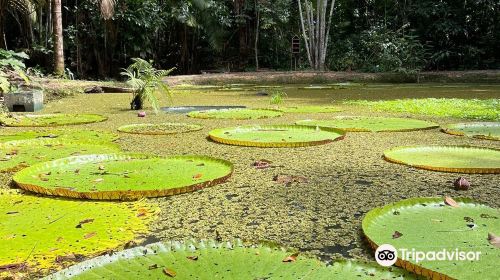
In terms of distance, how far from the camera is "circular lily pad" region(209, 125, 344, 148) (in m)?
2.76

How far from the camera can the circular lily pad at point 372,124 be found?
3.34 m

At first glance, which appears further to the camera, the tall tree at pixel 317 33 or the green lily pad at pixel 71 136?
the tall tree at pixel 317 33

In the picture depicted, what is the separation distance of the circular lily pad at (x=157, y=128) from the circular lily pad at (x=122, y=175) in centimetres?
100

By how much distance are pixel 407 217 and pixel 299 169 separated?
852 mm

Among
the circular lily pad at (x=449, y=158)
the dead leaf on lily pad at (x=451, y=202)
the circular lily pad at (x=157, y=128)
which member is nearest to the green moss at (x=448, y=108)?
the circular lily pad at (x=449, y=158)

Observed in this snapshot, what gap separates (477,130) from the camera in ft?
10.6

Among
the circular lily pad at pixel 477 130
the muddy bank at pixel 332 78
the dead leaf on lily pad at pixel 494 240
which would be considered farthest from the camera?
the muddy bank at pixel 332 78

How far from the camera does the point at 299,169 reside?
7.34ft

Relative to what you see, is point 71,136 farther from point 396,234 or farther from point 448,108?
point 448,108

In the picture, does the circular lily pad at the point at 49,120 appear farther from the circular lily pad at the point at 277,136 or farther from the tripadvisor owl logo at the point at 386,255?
the tripadvisor owl logo at the point at 386,255

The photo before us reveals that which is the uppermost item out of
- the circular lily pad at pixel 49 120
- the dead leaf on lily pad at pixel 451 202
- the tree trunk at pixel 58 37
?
the tree trunk at pixel 58 37

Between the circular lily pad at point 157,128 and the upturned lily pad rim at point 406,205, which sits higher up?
the circular lily pad at point 157,128

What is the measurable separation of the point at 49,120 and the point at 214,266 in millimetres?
3411

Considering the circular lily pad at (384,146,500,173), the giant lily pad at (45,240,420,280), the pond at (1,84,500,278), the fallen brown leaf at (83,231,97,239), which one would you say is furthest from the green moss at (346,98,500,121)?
the fallen brown leaf at (83,231,97,239)
